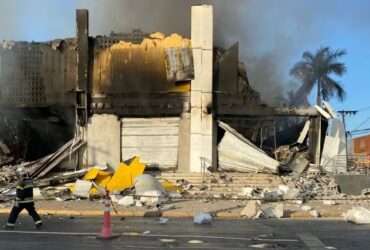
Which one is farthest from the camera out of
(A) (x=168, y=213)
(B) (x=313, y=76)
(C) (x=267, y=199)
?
(B) (x=313, y=76)

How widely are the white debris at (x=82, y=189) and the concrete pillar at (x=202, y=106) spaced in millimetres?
4824

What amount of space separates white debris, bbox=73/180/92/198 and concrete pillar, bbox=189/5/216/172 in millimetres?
4824

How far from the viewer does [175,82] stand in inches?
964

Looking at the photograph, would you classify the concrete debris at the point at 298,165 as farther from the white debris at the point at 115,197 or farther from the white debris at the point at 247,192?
the white debris at the point at 115,197

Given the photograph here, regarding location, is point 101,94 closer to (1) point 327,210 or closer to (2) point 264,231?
(1) point 327,210

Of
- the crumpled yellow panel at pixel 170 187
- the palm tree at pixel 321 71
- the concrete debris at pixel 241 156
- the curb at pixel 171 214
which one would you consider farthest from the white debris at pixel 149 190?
the palm tree at pixel 321 71

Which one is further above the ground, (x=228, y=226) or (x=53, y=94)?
(x=53, y=94)

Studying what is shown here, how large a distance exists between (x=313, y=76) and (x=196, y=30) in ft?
126

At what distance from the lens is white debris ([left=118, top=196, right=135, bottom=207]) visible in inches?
731

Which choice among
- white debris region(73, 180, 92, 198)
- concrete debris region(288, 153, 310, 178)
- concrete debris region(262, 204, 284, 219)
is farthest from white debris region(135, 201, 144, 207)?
concrete debris region(288, 153, 310, 178)

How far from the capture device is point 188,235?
39.5 ft

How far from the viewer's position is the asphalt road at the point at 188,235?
34.7 feet

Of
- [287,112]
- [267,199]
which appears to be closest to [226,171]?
[287,112]

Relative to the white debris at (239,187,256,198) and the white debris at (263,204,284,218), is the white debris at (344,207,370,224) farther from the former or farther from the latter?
the white debris at (239,187,256,198)
